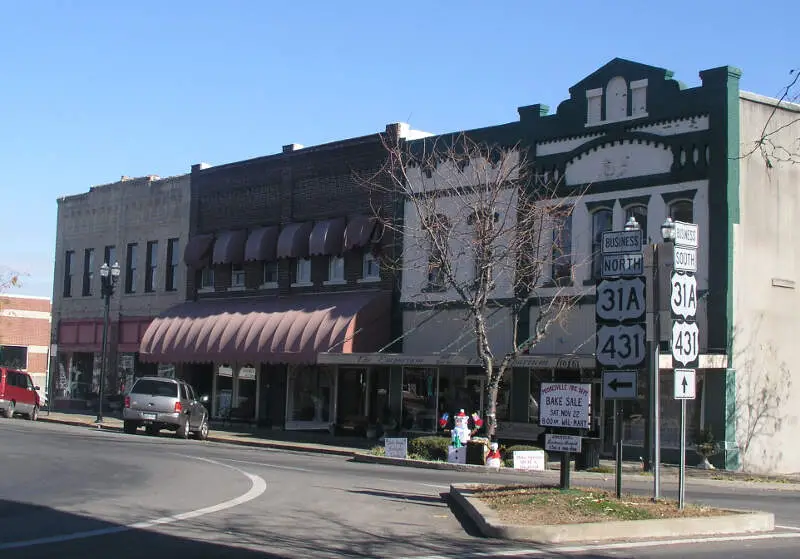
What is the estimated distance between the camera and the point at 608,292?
1420 cm

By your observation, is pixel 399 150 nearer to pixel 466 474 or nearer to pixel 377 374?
pixel 377 374

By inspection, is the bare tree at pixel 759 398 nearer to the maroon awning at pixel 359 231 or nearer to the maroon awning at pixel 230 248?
the maroon awning at pixel 359 231

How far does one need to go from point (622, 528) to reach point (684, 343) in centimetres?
288

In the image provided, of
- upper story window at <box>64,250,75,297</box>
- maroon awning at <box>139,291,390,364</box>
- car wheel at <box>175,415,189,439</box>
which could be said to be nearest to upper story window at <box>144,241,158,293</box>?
maroon awning at <box>139,291,390,364</box>

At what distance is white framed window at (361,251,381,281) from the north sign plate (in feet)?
67.8

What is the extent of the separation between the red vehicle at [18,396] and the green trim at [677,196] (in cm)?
2472

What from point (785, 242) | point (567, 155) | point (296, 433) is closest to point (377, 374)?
point (296, 433)

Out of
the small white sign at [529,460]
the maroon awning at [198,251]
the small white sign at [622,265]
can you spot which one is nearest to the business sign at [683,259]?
the small white sign at [622,265]

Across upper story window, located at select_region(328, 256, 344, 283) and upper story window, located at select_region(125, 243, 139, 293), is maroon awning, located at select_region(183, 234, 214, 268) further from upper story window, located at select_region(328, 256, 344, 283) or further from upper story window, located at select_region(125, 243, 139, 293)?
upper story window, located at select_region(328, 256, 344, 283)

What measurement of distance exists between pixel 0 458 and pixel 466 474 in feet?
31.4

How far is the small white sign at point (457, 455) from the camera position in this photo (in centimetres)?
2431

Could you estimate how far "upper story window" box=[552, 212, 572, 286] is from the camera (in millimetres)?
28734

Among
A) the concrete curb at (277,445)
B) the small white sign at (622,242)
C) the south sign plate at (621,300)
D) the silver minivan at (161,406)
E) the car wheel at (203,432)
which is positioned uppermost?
the small white sign at (622,242)

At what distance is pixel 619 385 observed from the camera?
45.8 ft
